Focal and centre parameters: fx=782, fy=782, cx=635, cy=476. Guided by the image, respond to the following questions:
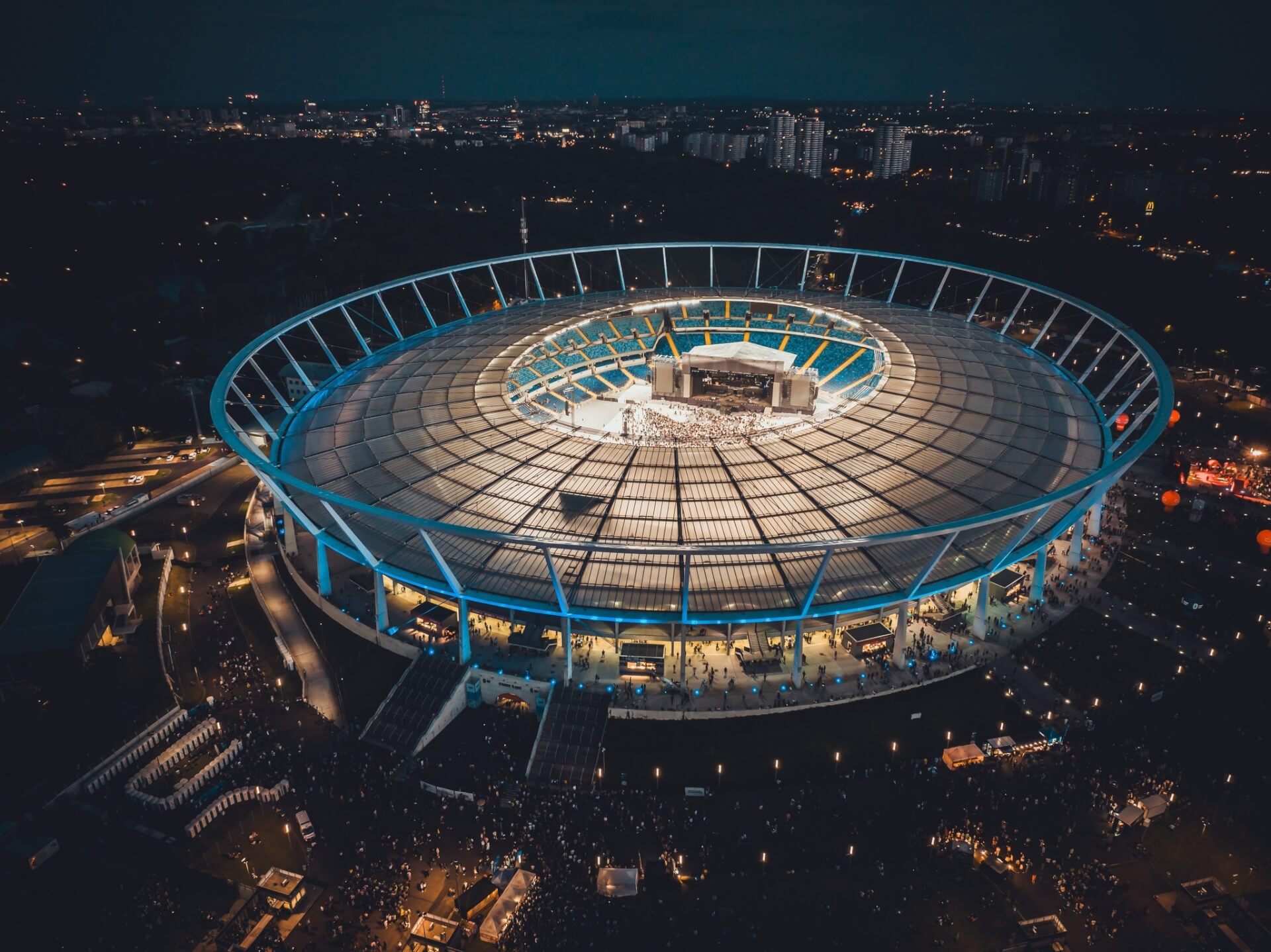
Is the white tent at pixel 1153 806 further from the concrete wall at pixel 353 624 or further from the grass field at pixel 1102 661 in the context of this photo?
the concrete wall at pixel 353 624

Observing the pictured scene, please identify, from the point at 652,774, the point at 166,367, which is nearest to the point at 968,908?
the point at 652,774

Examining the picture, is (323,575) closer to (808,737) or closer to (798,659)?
(798,659)

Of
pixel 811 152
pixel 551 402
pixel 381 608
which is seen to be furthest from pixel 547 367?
pixel 811 152

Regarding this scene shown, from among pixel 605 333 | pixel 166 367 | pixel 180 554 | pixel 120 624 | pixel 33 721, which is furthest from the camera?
pixel 166 367

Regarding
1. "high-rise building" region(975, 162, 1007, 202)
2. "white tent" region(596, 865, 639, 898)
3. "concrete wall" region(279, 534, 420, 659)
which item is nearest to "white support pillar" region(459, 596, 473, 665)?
"concrete wall" region(279, 534, 420, 659)

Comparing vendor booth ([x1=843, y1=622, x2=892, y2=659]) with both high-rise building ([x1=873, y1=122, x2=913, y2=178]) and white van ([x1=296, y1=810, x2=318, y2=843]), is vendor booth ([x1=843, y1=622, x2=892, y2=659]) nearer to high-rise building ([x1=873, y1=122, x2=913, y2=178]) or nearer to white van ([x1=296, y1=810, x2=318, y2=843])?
white van ([x1=296, y1=810, x2=318, y2=843])

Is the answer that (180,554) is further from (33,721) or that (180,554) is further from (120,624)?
(33,721)
